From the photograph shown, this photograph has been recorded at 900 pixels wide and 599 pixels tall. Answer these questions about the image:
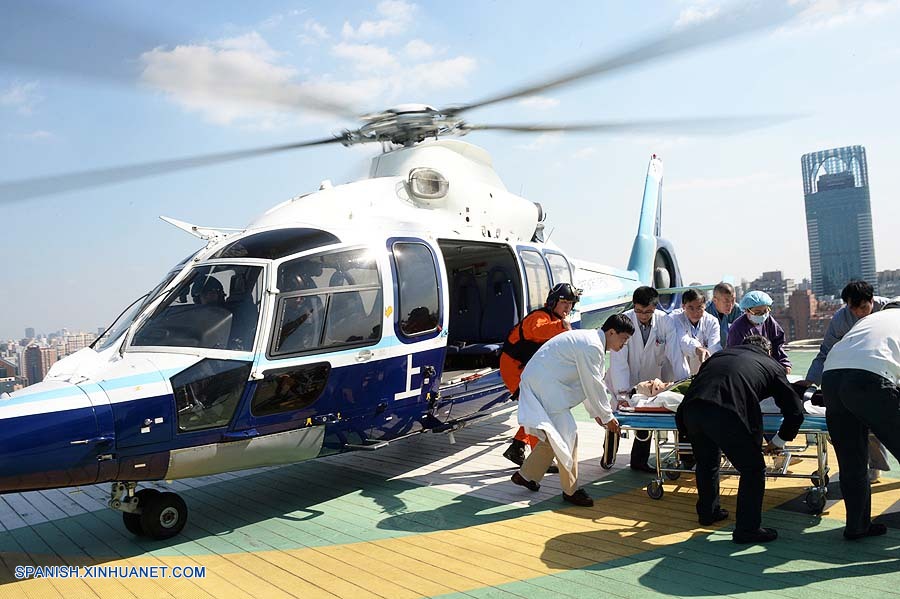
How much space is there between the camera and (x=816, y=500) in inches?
170

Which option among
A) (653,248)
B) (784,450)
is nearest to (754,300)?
(784,450)

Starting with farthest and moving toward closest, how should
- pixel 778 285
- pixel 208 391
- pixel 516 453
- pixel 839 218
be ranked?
pixel 839 218 < pixel 778 285 < pixel 516 453 < pixel 208 391

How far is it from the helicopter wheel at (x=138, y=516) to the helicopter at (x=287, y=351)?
0.05 ft

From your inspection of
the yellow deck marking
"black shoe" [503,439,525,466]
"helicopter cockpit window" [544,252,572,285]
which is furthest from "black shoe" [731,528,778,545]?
"helicopter cockpit window" [544,252,572,285]

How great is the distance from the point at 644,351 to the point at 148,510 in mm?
4104

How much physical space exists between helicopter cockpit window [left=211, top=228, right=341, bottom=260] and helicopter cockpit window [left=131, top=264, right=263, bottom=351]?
0.15m

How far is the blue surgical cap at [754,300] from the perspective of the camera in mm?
5211

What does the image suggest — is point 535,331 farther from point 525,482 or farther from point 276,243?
point 276,243

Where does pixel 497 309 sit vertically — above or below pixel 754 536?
above

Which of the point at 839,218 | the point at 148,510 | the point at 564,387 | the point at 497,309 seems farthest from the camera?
the point at 839,218

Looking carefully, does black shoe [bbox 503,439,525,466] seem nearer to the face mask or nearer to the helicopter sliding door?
the helicopter sliding door

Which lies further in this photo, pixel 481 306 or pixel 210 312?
pixel 481 306

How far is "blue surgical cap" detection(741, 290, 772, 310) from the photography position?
5211mm

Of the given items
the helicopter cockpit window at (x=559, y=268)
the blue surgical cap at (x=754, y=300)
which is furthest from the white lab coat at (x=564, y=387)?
the helicopter cockpit window at (x=559, y=268)
